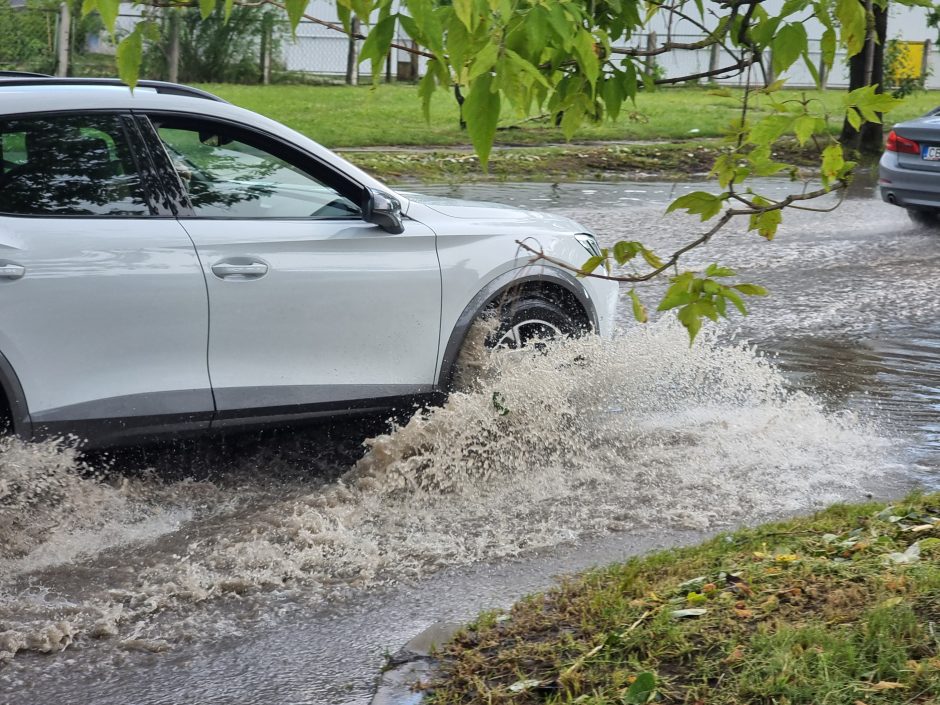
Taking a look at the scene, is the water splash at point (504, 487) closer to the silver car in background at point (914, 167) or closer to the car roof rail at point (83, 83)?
the car roof rail at point (83, 83)

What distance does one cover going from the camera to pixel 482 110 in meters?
2.39

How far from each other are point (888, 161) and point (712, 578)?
11.3m

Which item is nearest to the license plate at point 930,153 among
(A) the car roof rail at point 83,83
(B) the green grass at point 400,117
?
(B) the green grass at point 400,117

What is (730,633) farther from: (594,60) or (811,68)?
(594,60)

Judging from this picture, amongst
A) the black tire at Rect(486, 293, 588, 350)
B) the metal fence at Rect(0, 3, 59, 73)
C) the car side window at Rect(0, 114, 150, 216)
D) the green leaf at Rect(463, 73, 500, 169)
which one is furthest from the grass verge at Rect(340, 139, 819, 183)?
the green leaf at Rect(463, 73, 500, 169)

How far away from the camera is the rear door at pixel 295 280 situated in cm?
543

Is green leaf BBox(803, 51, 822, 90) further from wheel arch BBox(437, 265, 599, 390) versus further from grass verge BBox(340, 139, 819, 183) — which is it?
grass verge BBox(340, 139, 819, 183)

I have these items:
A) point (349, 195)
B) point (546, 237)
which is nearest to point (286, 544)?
point (349, 195)

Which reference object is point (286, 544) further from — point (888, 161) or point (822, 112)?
point (888, 161)

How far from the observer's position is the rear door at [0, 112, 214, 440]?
4.95 metres

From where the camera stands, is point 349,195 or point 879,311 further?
point 879,311

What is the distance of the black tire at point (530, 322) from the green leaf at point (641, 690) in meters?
2.86

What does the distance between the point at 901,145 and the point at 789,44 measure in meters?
12.2

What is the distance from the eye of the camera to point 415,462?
19.5 feet
